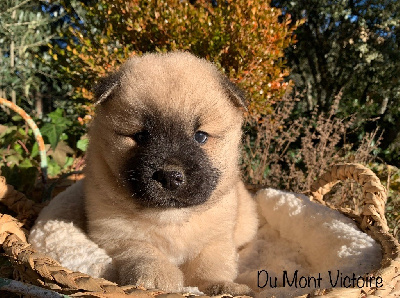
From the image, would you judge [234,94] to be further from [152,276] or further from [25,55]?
[25,55]

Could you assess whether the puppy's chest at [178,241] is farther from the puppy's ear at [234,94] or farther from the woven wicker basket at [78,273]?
the puppy's ear at [234,94]

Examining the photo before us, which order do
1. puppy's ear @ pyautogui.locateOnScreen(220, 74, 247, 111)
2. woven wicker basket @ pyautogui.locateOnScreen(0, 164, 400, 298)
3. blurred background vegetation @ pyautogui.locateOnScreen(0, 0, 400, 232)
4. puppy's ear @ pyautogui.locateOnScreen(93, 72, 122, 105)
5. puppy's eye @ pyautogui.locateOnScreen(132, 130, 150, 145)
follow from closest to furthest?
woven wicker basket @ pyautogui.locateOnScreen(0, 164, 400, 298)
puppy's eye @ pyautogui.locateOnScreen(132, 130, 150, 145)
puppy's ear @ pyautogui.locateOnScreen(93, 72, 122, 105)
puppy's ear @ pyautogui.locateOnScreen(220, 74, 247, 111)
blurred background vegetation @ pyautogui.locateOnScreen(0, 0, 400, 232)

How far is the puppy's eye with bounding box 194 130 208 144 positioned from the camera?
165 centimetres

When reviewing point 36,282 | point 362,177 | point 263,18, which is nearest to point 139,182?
point 36,282

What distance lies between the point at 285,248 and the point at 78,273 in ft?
5.35

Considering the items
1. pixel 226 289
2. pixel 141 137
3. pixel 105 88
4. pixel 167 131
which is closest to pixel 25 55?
pixel 105 88

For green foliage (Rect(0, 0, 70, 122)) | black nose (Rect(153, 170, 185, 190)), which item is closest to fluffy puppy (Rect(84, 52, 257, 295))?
black nose (Rect(153, 170, 185, 190))

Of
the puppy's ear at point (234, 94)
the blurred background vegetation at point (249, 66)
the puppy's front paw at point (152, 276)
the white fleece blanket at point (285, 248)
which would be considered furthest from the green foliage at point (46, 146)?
Answer: the puppy's ear at point (234, 94)

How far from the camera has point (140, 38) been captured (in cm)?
375

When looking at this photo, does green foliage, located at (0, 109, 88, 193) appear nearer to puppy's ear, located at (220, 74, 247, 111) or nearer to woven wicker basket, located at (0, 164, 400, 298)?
woven wicker basket, located at (0, 164, 400, 298)

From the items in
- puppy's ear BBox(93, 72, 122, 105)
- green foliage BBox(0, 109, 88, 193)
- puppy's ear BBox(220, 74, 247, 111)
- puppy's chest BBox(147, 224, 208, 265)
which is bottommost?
green foliage BBox(0, 109, 88, 193)

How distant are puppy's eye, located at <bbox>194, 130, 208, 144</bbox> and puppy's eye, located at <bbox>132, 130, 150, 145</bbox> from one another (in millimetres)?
222

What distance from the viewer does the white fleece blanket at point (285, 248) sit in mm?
1720

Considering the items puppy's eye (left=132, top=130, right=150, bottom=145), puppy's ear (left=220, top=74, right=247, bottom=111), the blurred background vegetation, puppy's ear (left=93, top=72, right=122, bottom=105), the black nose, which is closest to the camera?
the black nose
